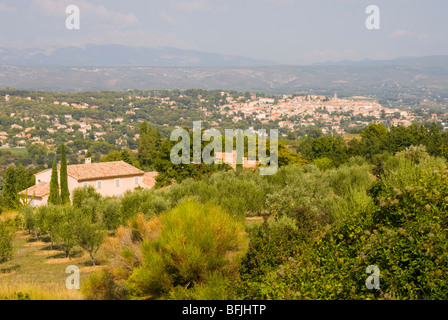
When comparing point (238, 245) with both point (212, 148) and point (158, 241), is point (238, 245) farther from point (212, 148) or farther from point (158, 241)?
point (212, 148)

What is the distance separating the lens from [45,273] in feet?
45.1

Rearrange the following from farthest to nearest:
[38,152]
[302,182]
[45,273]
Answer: [38,152]
[302,182]
[45,273]

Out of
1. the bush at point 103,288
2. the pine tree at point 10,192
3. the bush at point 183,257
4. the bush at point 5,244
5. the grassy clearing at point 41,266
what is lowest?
the pine tree at point 10,192

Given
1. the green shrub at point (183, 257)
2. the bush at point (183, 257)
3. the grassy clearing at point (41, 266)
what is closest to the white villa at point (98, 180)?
the grassy clearing at point (41, 266)

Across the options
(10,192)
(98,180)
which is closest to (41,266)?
(98,180)

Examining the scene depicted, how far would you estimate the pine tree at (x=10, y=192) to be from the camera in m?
35.3

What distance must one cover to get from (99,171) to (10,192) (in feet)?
26.5

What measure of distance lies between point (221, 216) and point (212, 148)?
23.4m

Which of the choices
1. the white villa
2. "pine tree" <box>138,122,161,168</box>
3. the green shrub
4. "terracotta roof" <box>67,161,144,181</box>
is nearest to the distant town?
"pine tree" <box>138,122,161,168</box>

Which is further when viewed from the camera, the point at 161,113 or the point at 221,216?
the point at 161,113

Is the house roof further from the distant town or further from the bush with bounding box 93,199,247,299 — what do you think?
the distant town

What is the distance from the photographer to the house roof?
119ft

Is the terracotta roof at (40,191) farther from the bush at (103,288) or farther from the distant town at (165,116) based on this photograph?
the distant town at (165,116)
